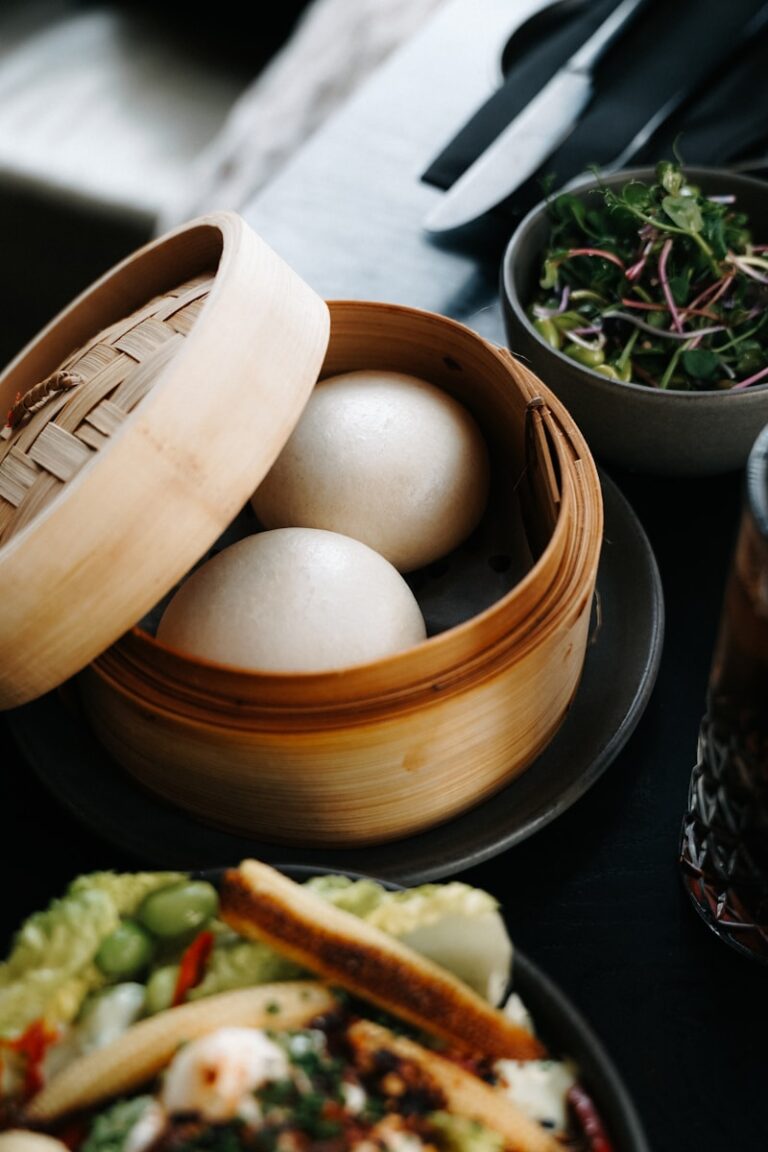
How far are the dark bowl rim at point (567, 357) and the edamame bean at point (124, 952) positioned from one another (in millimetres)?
563

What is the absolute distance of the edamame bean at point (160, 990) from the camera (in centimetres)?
52

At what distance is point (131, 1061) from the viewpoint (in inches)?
19.3

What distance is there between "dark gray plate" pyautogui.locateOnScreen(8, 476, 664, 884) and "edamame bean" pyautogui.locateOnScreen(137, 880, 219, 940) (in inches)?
5.5

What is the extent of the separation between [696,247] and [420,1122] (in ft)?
2.62

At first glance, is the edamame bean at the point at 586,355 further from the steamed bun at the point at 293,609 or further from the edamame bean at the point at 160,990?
the edamame bean at the point at 160,990

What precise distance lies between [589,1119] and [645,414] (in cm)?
55

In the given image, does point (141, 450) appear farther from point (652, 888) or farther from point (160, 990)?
point (652, 888)

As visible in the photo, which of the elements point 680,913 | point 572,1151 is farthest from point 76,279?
point 572,1151

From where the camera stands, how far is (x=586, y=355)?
94cm

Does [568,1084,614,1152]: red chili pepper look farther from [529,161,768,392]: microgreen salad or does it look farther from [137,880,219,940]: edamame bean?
[529,161,768,392]: microgreen salad

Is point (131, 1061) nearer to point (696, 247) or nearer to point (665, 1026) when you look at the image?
point (665, 1026)

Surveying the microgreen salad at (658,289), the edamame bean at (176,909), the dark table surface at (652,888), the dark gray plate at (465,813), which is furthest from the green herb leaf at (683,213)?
the edamame bean at (176,909)

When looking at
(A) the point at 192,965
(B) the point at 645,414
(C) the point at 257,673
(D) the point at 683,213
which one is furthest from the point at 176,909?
(D) the point at 683,213

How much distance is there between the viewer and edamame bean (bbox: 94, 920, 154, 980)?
531mm
